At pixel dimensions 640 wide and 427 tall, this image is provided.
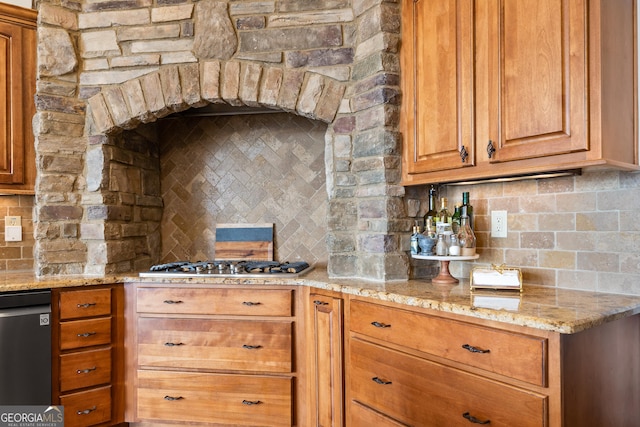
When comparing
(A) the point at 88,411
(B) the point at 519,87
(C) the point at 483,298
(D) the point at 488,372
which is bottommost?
(A) the point at 88,411

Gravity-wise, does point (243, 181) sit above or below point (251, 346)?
above

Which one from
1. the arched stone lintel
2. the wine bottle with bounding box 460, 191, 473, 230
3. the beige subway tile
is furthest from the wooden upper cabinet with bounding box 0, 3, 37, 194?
the beige subway tile

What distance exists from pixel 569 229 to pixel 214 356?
6.46 ft

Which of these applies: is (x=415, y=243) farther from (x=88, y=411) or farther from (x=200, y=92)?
(x=88, y=411)

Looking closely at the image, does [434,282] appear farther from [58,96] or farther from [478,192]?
[58,96]

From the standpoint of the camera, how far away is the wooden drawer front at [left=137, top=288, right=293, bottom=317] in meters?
2.34

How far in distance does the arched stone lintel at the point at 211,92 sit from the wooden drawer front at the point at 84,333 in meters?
1.17

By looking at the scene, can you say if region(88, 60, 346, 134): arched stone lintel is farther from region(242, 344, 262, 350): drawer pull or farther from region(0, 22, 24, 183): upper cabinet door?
region(242, 344, 262, 350): drawer pull

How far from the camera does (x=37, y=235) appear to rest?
252 centimetres

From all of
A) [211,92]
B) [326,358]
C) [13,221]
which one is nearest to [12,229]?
[13,221]

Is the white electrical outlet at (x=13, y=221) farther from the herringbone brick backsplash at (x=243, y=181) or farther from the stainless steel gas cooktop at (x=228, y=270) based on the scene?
the stainless steel gas cooktop at (x=228, y=270)

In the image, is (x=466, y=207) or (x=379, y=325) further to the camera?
(x=466, y=207)

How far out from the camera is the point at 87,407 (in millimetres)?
2365

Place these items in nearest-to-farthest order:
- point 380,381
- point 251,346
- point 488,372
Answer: point 488,372 → point 380,381 → point 251,346
